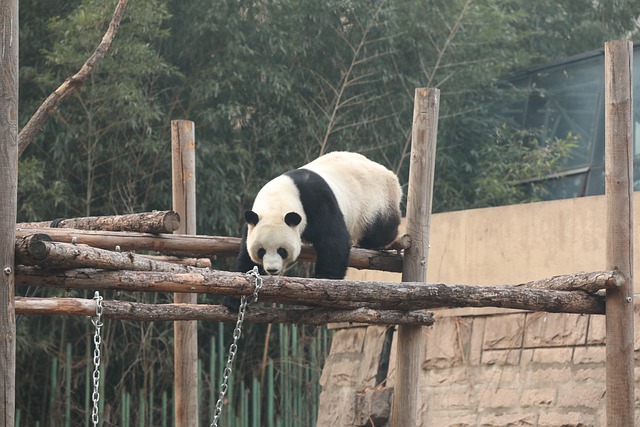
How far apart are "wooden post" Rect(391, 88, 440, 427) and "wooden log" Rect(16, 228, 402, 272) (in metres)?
0.20

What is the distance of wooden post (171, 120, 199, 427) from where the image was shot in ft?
18.3

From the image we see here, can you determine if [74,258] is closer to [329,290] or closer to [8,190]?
[8,190]

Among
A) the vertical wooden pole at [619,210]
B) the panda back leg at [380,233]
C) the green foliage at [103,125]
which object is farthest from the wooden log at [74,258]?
the green foliage at [103,125]

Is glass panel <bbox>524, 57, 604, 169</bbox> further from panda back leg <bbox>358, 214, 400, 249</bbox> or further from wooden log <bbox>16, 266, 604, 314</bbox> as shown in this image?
wooden log <bbox>16, 266, 604, 314</bbox>

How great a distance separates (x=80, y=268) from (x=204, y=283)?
18.8 inches

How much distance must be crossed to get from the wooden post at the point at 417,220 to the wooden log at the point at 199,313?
6.9 inches

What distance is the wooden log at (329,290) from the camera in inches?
160

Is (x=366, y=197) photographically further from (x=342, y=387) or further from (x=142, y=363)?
(x=142, y=363)

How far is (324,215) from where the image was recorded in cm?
534

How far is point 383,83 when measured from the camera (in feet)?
35.1

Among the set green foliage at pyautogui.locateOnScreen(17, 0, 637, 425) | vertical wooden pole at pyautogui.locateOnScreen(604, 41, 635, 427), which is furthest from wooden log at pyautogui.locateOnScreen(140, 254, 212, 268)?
green foliage at pyautogui.locateOnScreen(17, 0, 637, 425)

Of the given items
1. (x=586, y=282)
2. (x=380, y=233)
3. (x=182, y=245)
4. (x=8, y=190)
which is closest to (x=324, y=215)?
(x=380, y=233)

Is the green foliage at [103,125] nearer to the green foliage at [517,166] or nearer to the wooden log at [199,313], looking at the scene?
the green foliage at [517,166]

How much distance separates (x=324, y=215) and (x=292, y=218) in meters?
0.31
